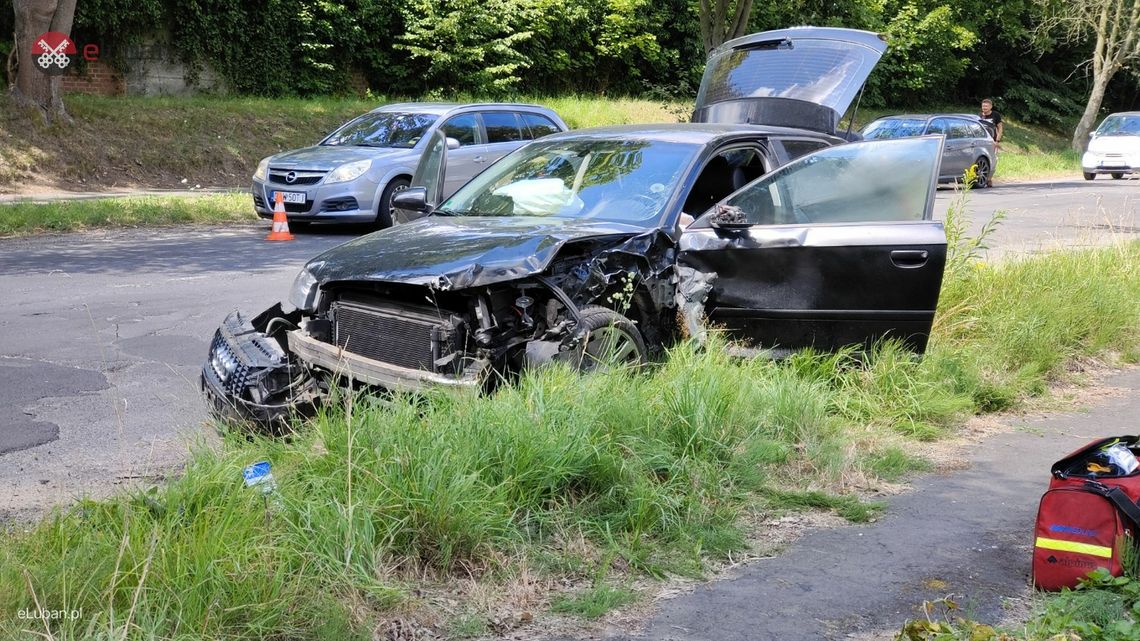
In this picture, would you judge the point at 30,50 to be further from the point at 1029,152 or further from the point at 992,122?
the point at 1029,152

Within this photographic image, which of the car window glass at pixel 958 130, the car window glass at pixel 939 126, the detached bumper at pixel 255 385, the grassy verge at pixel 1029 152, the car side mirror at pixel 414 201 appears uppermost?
the car side mirror at pixel 414 201

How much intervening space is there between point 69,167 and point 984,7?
37.8 meters

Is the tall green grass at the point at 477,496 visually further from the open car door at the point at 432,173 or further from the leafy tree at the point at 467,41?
the leafy tree at the point at 467,41

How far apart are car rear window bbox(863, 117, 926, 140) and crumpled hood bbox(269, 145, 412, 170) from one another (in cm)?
1360

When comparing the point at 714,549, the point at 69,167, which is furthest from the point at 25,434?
the point at 69,167

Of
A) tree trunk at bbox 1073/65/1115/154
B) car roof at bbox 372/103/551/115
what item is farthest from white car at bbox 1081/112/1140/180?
car roof at bbox 372/103/551/115

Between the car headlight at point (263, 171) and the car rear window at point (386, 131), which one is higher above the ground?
the car rear window at point (386, 131)

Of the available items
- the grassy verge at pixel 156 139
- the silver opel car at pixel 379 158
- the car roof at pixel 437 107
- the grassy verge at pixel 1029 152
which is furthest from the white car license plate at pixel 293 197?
the grassy verge at pixel 1029 152

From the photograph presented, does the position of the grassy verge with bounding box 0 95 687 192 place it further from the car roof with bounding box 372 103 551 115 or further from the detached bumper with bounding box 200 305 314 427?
the detached bumper with bounding box 200 305 314 427

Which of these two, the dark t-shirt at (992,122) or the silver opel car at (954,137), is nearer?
the silver opel car at (954,137)

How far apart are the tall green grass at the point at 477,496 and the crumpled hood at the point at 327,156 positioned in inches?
363

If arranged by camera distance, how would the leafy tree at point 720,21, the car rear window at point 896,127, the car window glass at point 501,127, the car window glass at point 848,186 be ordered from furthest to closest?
the car rear window at point 896,127 < the leafy tree at point 720,21 < the car window glass at point 501,127 < the car window glass at point 848,186

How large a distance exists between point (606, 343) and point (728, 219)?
113 cm

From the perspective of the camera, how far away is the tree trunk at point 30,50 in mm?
18359
